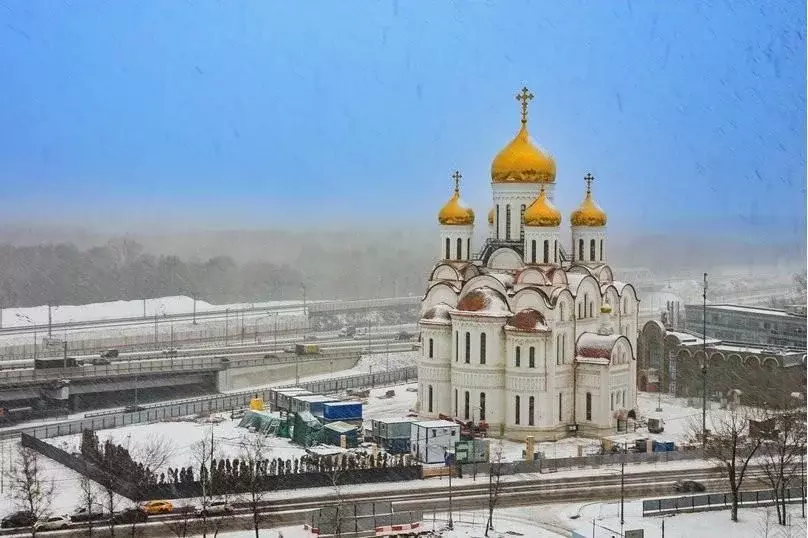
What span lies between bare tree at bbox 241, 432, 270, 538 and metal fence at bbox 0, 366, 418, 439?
12.3ft

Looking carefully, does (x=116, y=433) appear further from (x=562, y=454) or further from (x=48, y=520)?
(x=562, y=454)

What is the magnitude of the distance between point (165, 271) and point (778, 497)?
151ft

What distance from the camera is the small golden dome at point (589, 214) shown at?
2994 centimetres

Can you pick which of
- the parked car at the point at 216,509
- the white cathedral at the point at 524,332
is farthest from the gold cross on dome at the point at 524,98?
the parked car at the point at 216,509

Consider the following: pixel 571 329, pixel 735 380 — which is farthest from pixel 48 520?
pixel 735 380

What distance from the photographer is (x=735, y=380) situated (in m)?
31.1

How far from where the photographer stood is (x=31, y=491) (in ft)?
60.1

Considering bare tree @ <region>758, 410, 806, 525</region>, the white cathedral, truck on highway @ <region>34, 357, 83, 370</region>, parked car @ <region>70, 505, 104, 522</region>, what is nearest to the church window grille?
the white cathedral

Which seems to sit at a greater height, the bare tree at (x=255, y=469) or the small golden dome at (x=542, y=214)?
the small golden dome at (x=542, y=214)

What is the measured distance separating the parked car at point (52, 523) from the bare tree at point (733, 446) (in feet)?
36.7

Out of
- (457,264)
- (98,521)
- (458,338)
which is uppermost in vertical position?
(457,264)

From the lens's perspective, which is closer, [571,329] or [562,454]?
[562,454]

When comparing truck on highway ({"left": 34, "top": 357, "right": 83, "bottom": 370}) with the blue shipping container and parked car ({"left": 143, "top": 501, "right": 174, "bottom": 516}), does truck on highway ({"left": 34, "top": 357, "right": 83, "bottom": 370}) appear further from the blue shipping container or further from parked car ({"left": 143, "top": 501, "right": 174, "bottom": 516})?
parked car ({"left": 143, "top": 501, "right": 174, "bottom": 516})

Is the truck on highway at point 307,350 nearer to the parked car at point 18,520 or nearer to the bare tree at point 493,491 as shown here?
the bare tree at point 493,491
